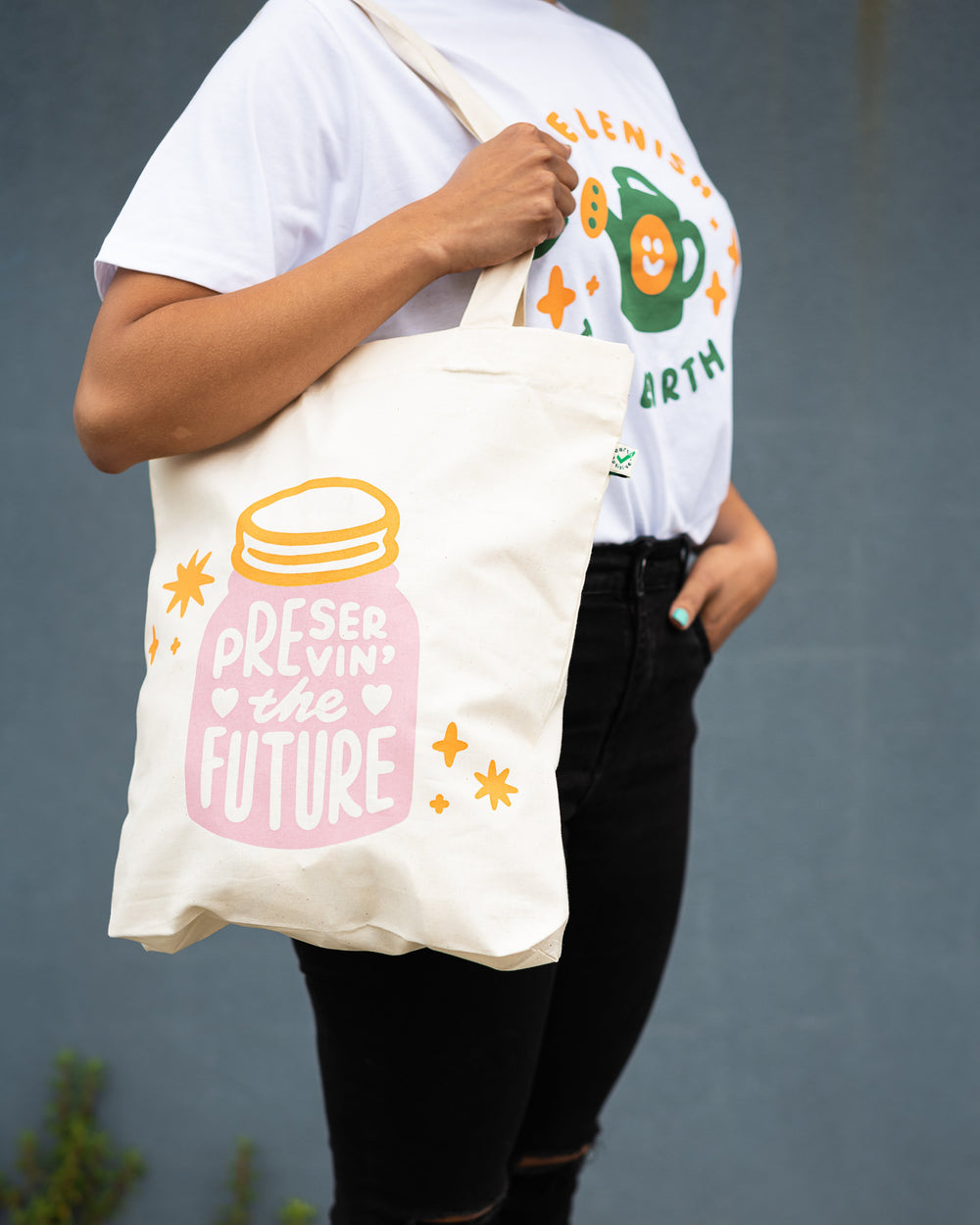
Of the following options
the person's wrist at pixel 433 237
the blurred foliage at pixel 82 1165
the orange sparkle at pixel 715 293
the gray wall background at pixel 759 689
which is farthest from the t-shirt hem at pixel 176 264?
the blurred foliage at pixel 82 1165

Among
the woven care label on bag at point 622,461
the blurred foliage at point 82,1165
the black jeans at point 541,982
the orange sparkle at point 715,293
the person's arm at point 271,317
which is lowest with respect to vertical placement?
the blurred foliage at point 82,1165

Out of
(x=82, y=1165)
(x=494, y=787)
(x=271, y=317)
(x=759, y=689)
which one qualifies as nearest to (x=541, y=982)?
(x=494, y=787)

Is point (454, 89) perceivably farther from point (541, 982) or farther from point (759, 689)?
point (759, 689)

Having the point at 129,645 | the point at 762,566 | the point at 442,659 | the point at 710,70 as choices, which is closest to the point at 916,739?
the point at 762,566

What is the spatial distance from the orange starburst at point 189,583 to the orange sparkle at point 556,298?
275 millimetres

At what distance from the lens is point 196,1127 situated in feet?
5.70

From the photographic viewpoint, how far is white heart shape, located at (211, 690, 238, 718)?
64 cm

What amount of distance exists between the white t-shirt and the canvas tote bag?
103mm

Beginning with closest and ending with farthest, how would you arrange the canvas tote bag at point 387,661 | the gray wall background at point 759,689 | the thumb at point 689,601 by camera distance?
the canvas tote bag at point 387,661
the thumb at point 689,601
the gray wall background at point 759,689

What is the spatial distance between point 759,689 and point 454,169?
1114 millimetres

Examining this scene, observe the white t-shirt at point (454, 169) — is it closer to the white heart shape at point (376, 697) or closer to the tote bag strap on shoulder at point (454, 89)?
the tote bag strap on shoulder at point (454, 89)

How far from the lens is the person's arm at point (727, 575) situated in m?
0.94

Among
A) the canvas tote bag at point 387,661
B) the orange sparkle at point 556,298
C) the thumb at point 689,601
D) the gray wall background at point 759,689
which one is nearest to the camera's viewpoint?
the canvas tote bag at point 387,661

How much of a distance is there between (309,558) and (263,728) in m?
0.10
